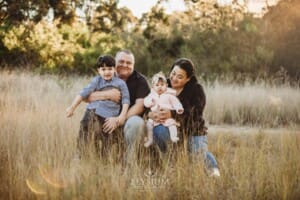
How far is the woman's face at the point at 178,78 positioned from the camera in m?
4.62

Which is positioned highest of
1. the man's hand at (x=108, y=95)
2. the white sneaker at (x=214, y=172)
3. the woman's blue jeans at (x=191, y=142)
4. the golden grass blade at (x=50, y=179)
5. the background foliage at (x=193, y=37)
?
the background foliage at (x=193, y=37)

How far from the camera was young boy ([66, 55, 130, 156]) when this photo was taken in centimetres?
452

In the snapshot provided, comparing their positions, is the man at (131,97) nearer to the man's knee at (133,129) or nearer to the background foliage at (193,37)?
the man's knee at (133,129)

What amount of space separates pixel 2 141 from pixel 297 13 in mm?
14891

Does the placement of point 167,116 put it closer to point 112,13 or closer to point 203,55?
point 203,55

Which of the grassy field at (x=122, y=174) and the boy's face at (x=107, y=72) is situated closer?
the grassy field at (x=122, y=174)

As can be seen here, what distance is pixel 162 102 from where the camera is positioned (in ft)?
14.9

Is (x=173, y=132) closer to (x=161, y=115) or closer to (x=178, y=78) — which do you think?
(x=161, y=115)

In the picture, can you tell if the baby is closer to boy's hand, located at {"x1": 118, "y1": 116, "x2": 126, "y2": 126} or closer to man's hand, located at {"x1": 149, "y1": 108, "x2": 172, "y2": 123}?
man's hand, located at {"x1": 149, "y1": 108, "x2": 172, "y2": 123}

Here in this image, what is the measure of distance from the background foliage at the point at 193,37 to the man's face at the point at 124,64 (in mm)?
11042

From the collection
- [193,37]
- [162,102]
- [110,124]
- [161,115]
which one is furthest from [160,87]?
[193,37]

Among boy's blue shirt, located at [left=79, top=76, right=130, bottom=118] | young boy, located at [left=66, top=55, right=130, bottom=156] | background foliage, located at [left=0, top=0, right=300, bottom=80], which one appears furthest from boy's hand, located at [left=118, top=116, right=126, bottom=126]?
background foliage, located at [left=0, top=0, right=300, bottom=80]

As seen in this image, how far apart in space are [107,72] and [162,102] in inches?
25.3

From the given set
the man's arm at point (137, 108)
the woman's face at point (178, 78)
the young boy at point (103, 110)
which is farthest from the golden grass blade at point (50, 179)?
the woman's face at point (178, 78)
